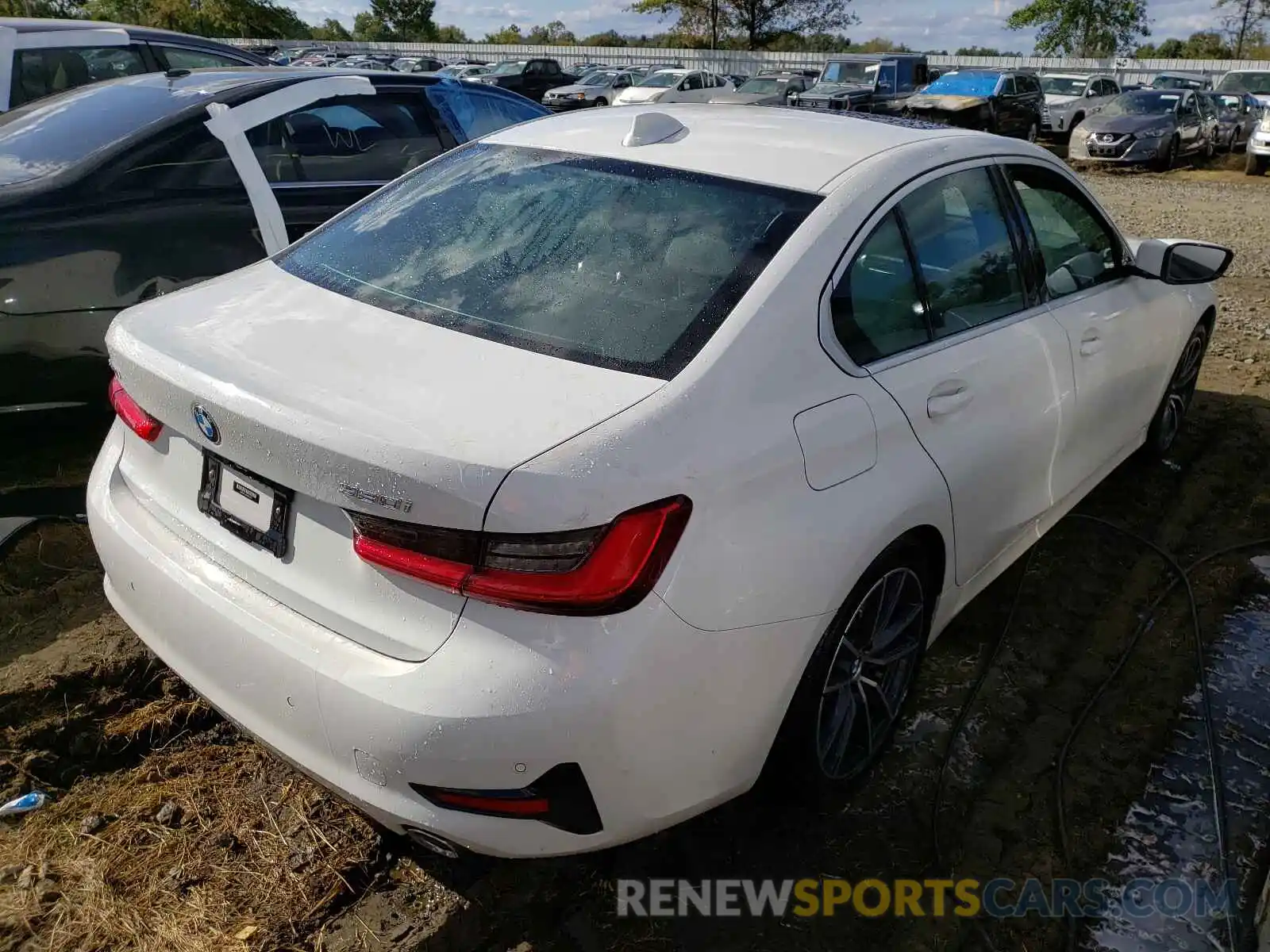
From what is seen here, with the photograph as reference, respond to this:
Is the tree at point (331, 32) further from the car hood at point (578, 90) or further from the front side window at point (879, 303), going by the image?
the front side window at point (879, 303)

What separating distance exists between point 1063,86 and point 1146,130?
7587 millimetres

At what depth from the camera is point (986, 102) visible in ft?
65.2

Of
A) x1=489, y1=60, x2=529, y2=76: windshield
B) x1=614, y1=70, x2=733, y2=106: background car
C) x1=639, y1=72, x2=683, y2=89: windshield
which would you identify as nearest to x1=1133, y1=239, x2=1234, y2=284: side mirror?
x1=614, y1=70, x2=733, y2=106: background car

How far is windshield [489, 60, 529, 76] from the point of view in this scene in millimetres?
29641

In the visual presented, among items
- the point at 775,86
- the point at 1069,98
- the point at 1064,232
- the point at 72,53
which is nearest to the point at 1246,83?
the point at 1069,98

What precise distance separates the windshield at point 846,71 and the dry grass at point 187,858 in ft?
77.0

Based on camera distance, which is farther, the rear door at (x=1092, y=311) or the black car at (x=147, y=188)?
the black car at (x=147, y=188)

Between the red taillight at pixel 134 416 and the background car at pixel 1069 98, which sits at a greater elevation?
the background car at pixel 1069 98

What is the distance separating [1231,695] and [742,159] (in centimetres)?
230

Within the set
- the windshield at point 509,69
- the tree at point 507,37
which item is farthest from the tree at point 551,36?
the windshield at point 509,69

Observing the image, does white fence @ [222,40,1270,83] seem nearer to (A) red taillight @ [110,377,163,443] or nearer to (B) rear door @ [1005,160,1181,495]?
(B) rear door @ [1005,160,1181,495]

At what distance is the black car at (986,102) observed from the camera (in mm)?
19797

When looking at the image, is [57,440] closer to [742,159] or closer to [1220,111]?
[742,159]

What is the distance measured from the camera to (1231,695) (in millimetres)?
3145
